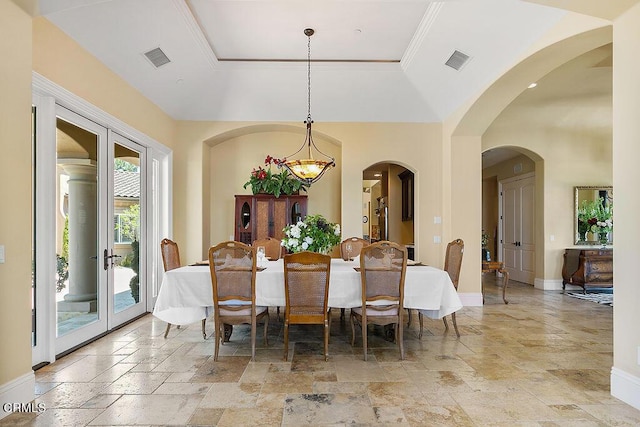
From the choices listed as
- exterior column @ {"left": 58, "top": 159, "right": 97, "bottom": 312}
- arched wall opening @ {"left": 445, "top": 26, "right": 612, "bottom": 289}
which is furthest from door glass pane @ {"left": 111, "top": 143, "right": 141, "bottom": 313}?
arched wall opening @ {"left": 445, "top": 26, "right": 612, "bottom": 289}

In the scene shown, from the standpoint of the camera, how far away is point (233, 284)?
337 cm

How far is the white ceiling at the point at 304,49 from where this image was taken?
3.71 metres

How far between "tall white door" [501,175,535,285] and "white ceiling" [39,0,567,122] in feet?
11.3

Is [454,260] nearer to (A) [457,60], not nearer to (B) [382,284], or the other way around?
(B) [382,284]

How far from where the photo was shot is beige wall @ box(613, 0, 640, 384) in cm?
249

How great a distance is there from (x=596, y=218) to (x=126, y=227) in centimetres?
804

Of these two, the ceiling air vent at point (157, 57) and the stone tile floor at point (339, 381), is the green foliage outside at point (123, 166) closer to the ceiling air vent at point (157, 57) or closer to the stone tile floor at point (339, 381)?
the ceiling air vent at point (157, 57)

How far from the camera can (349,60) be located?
17.3 ft

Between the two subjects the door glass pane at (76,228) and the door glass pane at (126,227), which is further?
the door glass pane at (126,227)

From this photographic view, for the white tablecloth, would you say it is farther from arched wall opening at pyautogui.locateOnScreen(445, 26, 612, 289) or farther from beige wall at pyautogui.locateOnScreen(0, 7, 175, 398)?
arched wall opening at pyautogui.locateOnScreen(445, 26, 612, 289)

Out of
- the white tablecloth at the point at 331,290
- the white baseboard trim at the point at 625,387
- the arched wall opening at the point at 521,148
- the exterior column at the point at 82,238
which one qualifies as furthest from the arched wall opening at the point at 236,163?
the white baseboard trim at the point at 625,387

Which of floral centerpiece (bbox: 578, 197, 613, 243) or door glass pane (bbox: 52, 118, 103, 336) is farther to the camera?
floral centerpiece (bbox: 578, 197, 613, 243)

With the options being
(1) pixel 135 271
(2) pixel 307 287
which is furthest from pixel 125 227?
(2) pixel 307 287

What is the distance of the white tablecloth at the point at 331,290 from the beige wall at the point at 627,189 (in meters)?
1.27
